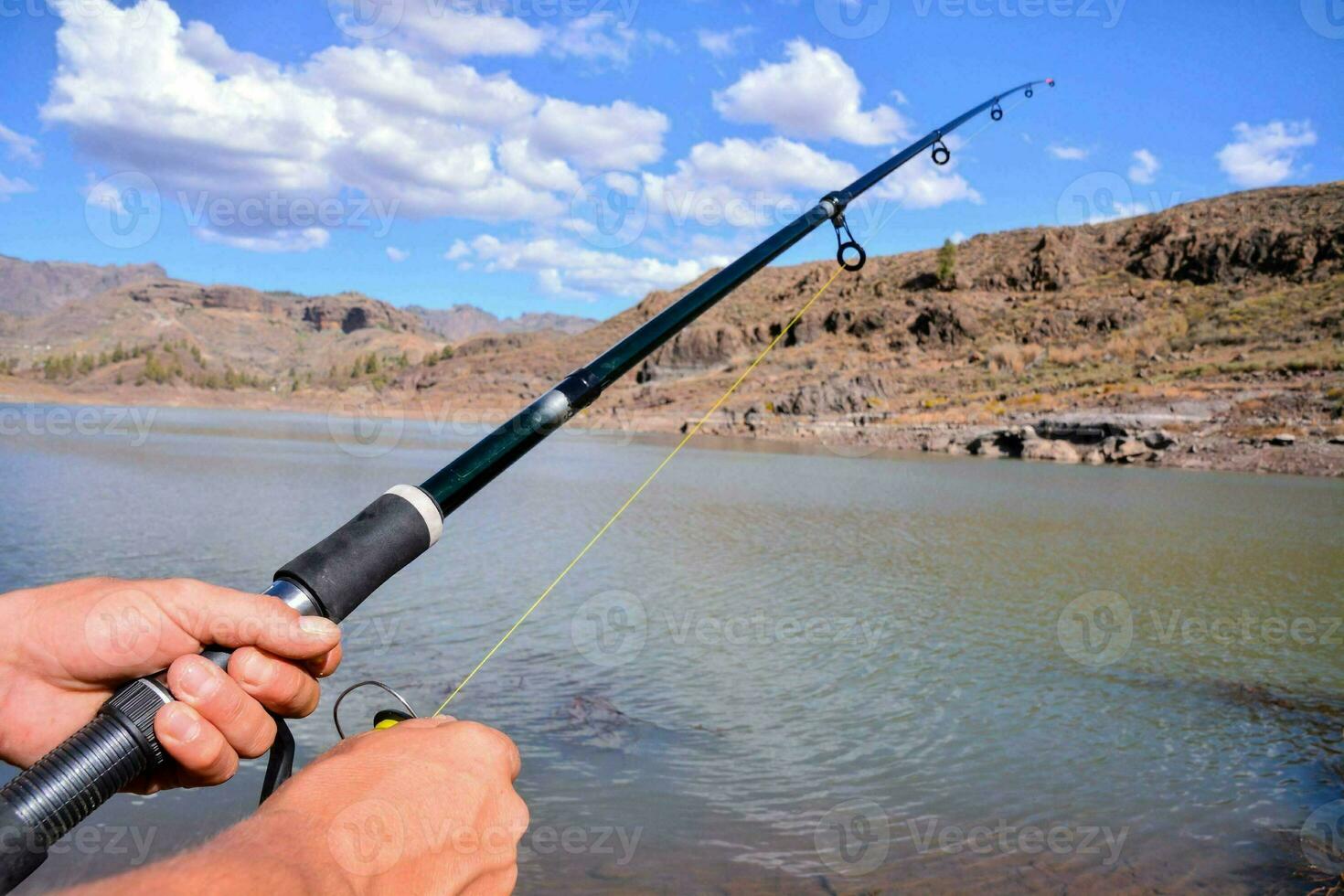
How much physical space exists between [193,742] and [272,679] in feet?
0.46

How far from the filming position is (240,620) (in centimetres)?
144

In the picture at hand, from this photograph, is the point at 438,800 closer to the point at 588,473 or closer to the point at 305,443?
the point at 588,473

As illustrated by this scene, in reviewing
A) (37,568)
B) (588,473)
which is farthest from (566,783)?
(588,473)

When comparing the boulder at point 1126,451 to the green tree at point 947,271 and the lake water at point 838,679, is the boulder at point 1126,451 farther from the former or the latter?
the green tree at point 947,271

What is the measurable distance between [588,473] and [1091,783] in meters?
22.3

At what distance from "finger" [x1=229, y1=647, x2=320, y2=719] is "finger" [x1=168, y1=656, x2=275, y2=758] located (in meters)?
0.02

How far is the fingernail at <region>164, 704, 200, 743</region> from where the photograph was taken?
4.36ft

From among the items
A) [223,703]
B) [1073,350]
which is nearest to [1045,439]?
[1073,350]

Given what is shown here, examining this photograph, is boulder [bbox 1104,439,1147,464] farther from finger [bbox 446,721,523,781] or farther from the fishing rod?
finger [bbox 446,721,523,781]

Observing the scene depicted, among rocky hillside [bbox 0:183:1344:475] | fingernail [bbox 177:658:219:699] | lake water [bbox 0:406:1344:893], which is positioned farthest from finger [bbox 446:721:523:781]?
rocky hillside [bbox 0:183:1344:475]

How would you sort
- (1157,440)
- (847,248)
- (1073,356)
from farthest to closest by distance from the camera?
(1073,356) → (1157,440) → (847,248)

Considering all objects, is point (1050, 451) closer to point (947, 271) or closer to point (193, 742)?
point (193, 742)

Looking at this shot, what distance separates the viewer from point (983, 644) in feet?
30.1

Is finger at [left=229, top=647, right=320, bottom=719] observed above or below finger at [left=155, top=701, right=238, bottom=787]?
above
